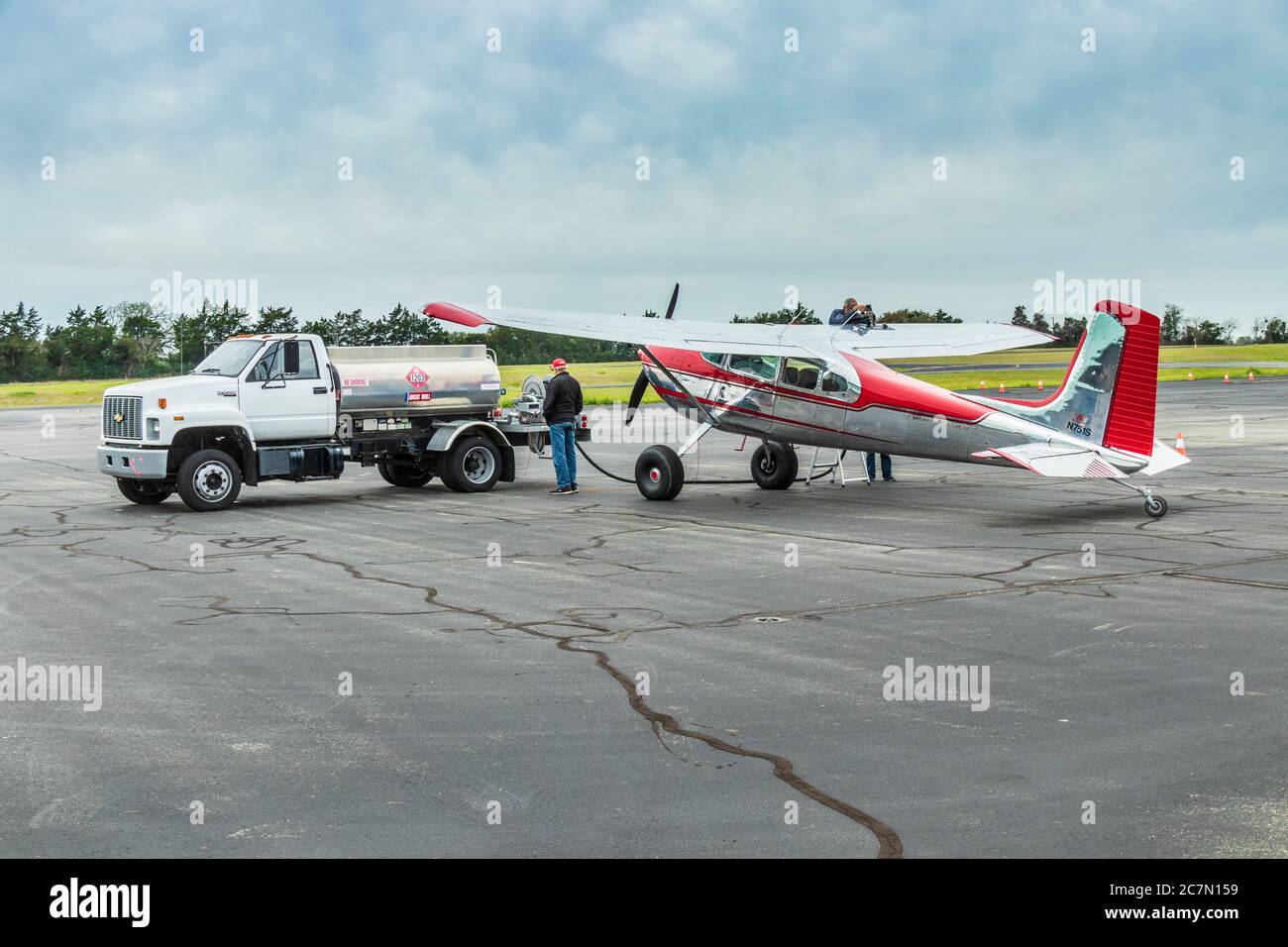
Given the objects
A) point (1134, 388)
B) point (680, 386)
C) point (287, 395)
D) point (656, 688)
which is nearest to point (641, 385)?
point (680, 386)

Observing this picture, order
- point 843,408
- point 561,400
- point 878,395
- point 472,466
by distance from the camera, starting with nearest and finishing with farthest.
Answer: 1. point 878,395
2. point 843,408
3. point 561,400
4. point 472,466

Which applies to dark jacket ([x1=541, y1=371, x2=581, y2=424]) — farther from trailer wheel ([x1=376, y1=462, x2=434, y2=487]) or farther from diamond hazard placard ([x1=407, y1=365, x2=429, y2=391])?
trailer wheel ([x1=376, y1=462, x2=434, y2=487])

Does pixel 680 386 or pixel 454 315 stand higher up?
pixel 454 315

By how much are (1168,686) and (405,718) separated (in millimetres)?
4536

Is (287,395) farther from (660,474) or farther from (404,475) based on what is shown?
(660,474)

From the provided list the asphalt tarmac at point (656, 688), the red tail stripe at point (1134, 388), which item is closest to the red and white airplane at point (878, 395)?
the red tail stripe at point (1134, 388)

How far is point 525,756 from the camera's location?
655 cm

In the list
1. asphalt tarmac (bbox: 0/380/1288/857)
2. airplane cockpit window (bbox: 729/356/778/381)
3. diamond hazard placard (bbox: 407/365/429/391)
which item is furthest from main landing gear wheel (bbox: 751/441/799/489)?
diamond hazard placard (bbox: 407/365/429/391)

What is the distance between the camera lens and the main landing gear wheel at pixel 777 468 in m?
20.5

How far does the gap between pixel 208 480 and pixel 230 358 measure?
2.17 meters

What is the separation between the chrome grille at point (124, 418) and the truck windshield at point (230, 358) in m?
1.21

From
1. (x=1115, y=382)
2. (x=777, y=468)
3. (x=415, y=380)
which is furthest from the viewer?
(x=415, y=380)

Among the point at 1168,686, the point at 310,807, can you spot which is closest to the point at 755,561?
the point at 1168,686

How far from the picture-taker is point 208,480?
18.6m
